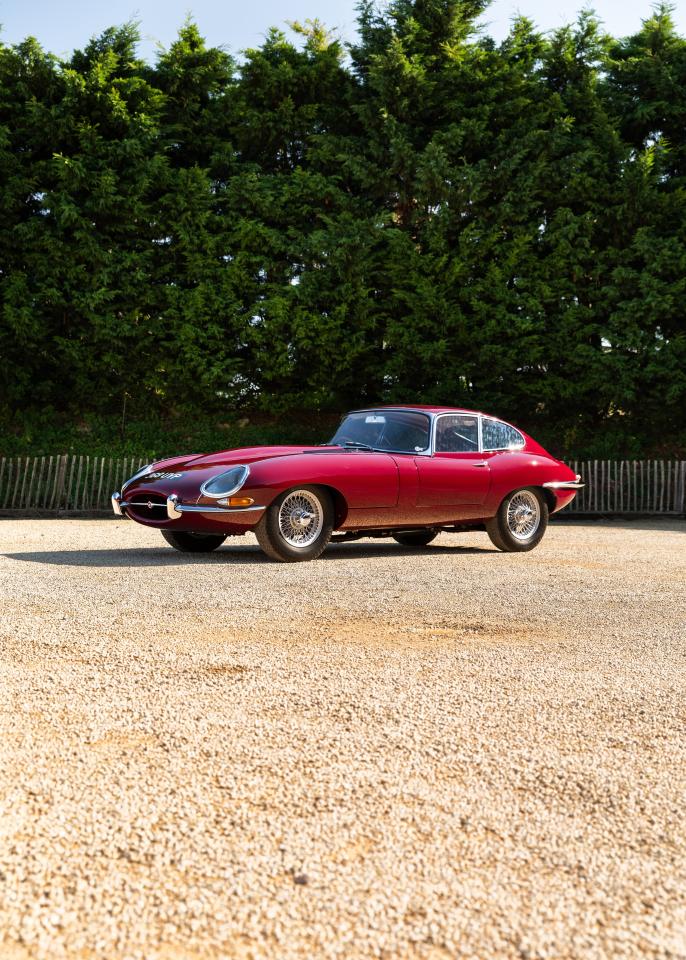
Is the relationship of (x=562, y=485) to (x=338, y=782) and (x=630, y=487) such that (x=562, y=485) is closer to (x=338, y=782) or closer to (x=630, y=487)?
(x=338, y=782)

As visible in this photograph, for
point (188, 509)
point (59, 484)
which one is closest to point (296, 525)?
point (188, 509)

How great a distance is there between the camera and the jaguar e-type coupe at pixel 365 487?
826 cm

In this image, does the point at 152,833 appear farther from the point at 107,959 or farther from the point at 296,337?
the point at 296,337

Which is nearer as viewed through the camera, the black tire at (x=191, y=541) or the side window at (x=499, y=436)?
the black tire at (x=191, y=541)

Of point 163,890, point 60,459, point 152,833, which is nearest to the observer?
point 163,890

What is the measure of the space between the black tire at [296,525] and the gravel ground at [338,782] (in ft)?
7.94

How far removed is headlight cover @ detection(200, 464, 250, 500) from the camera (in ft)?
26.6

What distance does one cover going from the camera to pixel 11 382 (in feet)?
65.0

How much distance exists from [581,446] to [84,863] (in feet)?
66.2

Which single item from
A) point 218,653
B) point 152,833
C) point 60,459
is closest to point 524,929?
point 152,833

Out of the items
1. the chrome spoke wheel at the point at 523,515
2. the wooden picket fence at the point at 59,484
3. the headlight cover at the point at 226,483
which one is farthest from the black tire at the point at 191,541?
the wooden picket fence at the point at 59,484

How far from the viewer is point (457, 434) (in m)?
9.81

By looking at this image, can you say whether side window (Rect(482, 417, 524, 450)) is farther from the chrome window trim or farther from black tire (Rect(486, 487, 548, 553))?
the chrome window trim

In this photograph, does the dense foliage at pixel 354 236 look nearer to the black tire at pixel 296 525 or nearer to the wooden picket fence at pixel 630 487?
the wooden picket fence at pixel 630 487
